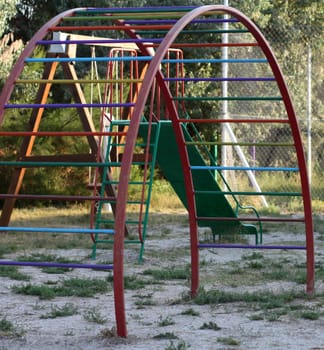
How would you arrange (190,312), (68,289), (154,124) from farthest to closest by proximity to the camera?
(154,124) < (68,289) < (190,312)

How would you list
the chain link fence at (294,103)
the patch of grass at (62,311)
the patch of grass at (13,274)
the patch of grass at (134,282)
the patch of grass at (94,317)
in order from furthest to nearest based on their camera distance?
the chain link fence at (294,103) → the patch of grass at (13,274) → the patch of grass at (134,282) → the patch of grass at (62,311) → the patch of grass at (94,317)

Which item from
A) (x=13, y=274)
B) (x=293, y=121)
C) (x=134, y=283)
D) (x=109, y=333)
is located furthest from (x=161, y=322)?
(x=13, y=274)

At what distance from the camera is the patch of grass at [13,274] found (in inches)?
292

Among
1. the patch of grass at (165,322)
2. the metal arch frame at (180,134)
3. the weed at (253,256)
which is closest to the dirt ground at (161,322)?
the patch of grass at (165,322)

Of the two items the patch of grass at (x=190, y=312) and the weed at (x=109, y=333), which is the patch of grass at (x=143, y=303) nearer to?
the patch of grass at (x=190, y=312)

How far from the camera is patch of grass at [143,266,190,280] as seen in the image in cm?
748

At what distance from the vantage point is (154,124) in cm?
974

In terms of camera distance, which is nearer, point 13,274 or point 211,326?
point 211,326

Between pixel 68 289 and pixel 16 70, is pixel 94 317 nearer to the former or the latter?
pixel 68 289

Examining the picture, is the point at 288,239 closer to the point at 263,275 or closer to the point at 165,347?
the point at 263,275

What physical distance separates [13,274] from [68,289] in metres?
0.96

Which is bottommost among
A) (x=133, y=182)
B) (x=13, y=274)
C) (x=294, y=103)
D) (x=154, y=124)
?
(x=13, y=274)

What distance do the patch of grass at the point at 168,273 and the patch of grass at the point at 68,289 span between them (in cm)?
57

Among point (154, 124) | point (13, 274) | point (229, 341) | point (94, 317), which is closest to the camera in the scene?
point (229, 341)
